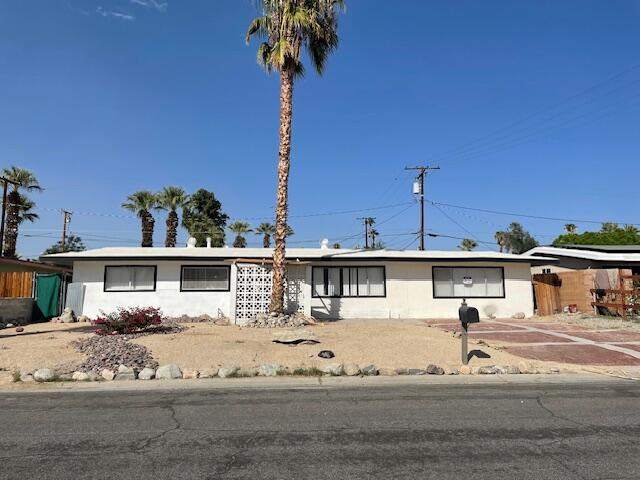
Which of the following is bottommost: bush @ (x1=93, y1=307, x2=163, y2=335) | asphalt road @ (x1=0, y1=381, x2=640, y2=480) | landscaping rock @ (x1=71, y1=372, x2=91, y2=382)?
asphalt road @ (x1=0, y1=381, x2=640, y2=480)

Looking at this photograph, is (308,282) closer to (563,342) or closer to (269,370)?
(563,342)

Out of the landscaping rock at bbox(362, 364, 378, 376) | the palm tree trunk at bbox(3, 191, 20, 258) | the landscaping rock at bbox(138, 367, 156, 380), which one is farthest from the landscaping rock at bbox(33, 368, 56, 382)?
the palm tree trunk at bbox(3, 191, 20, 258)

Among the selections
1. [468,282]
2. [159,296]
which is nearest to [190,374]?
[159,296]

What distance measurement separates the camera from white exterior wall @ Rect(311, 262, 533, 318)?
22.2m

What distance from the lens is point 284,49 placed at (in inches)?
728

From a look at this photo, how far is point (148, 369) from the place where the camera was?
1030 centimetres

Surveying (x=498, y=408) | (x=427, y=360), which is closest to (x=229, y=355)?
(x=427, y=360)

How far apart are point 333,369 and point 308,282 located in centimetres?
1059

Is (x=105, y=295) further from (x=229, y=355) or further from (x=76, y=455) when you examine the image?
(x=76, y=455)

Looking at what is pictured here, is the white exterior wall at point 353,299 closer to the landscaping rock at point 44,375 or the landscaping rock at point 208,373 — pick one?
the landscaping rock at point 208,373

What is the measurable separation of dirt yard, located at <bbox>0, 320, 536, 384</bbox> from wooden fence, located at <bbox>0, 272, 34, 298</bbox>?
254 inches

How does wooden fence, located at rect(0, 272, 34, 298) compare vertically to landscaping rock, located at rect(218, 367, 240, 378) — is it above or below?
above

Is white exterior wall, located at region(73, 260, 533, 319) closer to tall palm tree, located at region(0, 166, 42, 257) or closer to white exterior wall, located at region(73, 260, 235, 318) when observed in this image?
white exterior wall, located at region(73, 260, 235, 318)

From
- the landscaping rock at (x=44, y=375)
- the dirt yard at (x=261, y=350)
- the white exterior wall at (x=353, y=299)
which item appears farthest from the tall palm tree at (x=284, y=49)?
the landscaping rock at (x=44, y=375)
